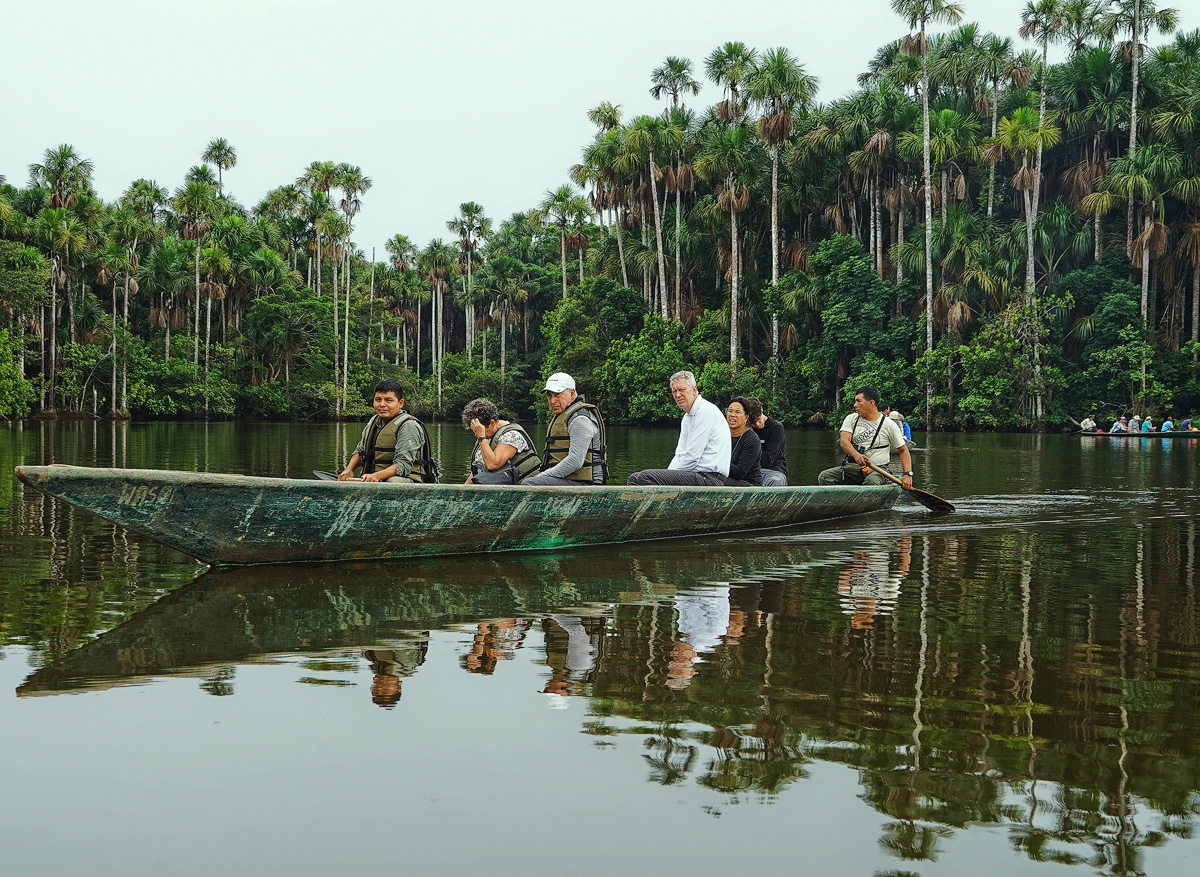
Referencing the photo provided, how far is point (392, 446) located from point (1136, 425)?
3196cm

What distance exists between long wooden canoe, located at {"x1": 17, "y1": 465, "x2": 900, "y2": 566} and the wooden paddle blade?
258 centimetres

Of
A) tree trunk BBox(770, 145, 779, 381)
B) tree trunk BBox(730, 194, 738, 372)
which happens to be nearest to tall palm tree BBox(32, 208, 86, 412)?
tree trunk BBox(730, 194, 738, 372)

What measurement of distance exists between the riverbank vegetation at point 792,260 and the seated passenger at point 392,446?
32927 millimetres

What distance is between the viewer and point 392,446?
837 centimetres

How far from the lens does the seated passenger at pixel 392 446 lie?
8273 mm

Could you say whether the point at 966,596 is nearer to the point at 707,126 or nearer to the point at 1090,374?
the point at 1090,374

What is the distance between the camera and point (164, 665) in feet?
15.5

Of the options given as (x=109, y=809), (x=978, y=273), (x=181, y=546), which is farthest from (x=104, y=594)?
(x=978, y=273)

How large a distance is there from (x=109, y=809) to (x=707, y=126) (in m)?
48.3

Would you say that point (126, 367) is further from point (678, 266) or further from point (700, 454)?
point (700, 454)

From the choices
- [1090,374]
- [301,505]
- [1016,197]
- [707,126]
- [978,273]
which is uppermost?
[707,126]

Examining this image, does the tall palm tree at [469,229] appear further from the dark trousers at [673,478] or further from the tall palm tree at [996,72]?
the dark trousers at [673,478]

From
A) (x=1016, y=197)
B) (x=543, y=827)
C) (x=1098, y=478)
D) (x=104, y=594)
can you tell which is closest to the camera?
(x=543, y=827)

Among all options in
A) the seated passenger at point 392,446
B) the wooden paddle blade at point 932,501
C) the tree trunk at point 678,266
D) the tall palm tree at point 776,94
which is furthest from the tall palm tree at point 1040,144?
the seated passenger at point 392,446
